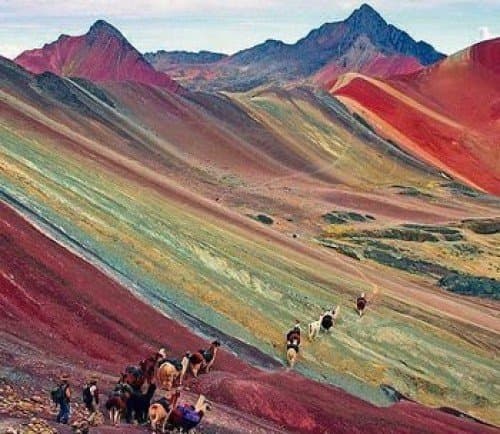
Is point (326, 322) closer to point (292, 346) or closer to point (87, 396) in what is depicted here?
point (292, 346)

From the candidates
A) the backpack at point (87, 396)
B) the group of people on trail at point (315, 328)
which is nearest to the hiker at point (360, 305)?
the group of people on trail at point (315, 328)

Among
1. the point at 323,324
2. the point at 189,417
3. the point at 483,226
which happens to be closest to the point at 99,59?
the point at 483,226

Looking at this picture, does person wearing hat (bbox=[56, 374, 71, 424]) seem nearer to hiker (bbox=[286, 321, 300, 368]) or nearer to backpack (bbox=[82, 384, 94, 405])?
backpack (bbox=[82, 384, 94, 405])

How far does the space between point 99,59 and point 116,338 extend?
496 feet

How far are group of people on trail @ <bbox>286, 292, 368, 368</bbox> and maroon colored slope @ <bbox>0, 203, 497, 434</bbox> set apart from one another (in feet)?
4.93

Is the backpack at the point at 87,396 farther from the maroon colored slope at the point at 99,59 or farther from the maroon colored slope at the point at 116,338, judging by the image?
the maroon colored slope at the point at 99,59

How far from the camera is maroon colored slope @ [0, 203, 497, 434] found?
2678 centimetres

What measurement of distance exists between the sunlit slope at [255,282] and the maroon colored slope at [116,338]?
7.79 feet

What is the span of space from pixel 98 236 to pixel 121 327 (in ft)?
29.2

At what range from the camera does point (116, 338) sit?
1181 inches

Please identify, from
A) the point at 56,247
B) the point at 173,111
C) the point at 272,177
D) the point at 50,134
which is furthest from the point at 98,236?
the point at 173,111

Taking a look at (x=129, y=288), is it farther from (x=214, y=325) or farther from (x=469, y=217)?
(x=469, y=217)

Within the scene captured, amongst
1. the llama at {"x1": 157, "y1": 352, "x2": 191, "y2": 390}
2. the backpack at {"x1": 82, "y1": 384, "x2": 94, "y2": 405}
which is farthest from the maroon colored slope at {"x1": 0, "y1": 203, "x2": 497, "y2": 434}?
the backpack at {"x1": 82, "y1": 384, "x2": 94, "y2": 405}

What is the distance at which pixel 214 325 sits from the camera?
116 ft
